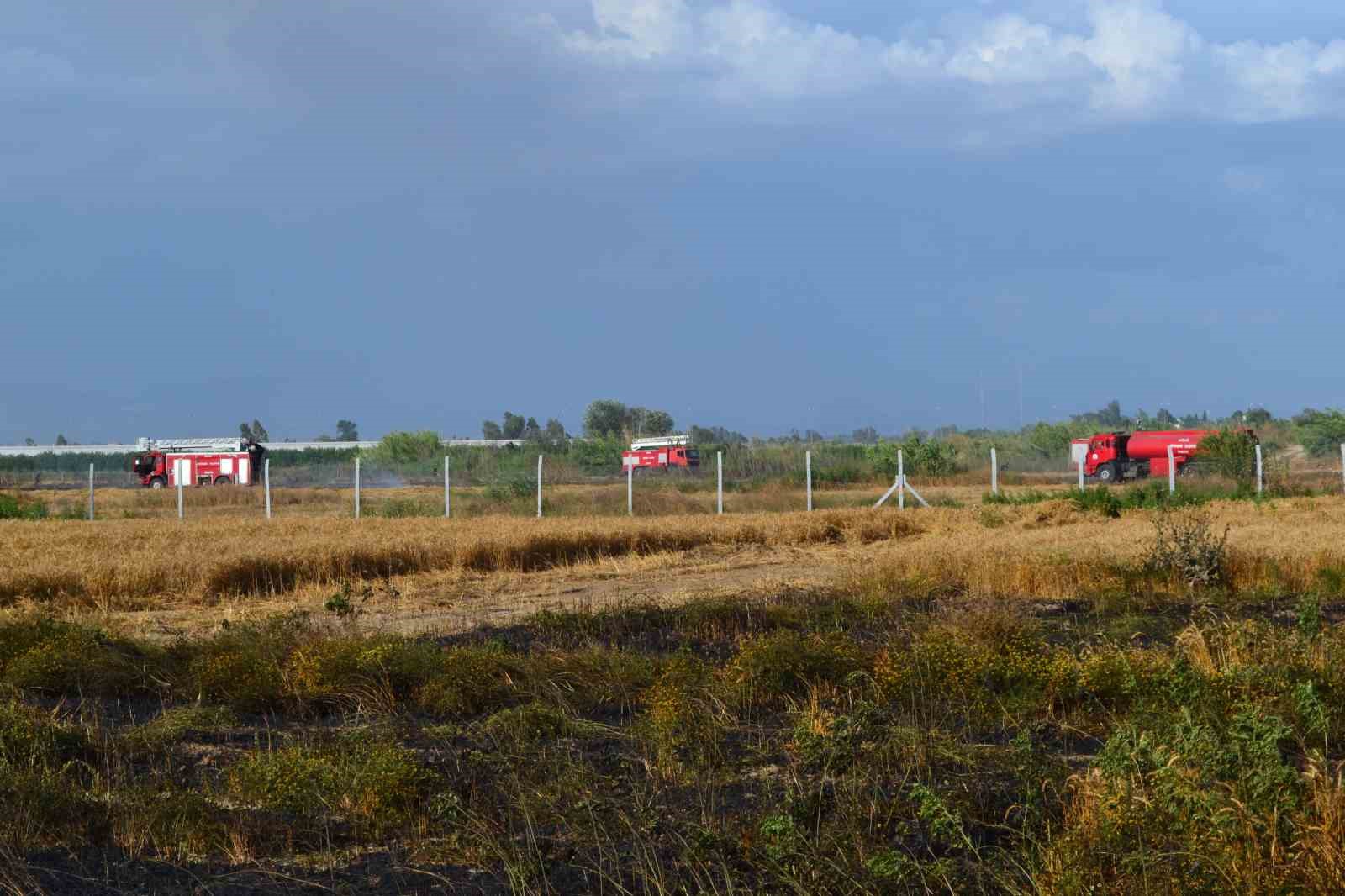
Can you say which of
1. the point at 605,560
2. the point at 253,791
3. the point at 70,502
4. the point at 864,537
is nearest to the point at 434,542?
the point at 605,560

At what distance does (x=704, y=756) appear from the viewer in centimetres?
667

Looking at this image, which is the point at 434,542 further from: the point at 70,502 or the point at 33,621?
the point at 70,502

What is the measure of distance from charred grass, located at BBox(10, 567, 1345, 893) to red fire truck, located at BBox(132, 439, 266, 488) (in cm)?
4549

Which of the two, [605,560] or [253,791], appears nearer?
[253,791]

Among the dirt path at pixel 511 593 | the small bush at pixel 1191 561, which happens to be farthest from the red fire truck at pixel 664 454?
the small bush at pixel 1191 561

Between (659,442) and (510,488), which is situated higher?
(659,442)

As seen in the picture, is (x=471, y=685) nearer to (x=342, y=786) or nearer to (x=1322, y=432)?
(x=342, y=786)

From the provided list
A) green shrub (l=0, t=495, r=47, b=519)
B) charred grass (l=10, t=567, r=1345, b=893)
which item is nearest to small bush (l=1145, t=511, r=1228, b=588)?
charred grass (l=10, t=567, r=1345, b=893)

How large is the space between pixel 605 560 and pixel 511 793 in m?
14.0

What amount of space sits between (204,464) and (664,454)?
19.7m

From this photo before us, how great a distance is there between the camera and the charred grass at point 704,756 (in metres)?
4.91

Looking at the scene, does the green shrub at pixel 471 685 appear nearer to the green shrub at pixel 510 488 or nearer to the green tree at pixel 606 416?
the green shrub at pixel 510 488

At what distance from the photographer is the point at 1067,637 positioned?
10172mm

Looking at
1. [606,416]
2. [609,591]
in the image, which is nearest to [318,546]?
[609,591]
